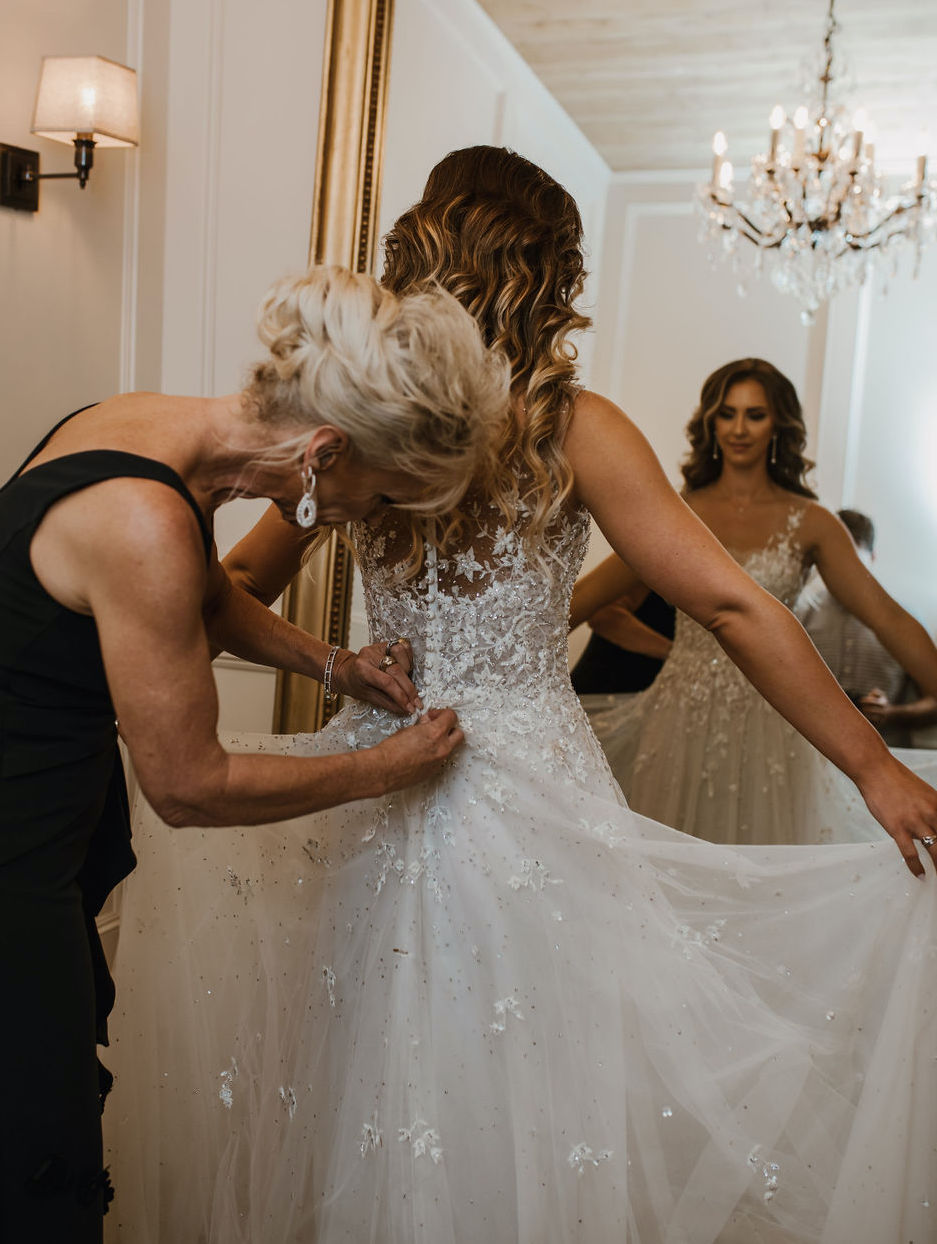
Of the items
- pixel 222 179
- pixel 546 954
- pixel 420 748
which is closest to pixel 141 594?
pixel 420 748

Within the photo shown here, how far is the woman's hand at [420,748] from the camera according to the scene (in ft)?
4.80

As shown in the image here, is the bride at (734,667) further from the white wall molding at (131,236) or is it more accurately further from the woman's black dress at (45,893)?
the woman's black dress at (45,893)

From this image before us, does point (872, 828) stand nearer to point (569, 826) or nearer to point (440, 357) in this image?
point (569, 826)

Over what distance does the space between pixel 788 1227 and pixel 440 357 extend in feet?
3.85

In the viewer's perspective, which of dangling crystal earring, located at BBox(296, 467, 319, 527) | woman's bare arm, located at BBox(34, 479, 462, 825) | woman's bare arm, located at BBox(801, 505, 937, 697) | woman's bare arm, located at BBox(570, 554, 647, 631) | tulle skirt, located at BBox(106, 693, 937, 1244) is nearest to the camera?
woman's bare arm, located at BBox(34, 479, 462, 825)

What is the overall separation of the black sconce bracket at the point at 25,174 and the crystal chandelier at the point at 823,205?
1438 millimetres

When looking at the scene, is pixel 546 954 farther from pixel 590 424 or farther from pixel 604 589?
pixel 604 589

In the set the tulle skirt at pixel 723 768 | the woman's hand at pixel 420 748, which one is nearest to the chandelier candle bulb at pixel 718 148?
the tulle skirt at pixel 723 768

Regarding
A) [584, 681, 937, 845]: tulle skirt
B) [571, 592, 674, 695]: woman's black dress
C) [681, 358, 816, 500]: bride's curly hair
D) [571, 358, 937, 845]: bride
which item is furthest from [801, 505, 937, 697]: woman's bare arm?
[571, 592, 674, 695]: woman's black dress

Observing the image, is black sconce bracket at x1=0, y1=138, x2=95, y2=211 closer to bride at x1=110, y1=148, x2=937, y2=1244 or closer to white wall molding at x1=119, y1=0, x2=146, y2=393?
white wall molding at x1=119, y1=0, x2=146, y2=393

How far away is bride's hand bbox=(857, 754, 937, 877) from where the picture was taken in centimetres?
146

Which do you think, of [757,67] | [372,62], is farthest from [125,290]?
[757,67]

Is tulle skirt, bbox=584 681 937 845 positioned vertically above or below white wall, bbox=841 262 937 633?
below

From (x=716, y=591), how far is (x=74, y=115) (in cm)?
177
